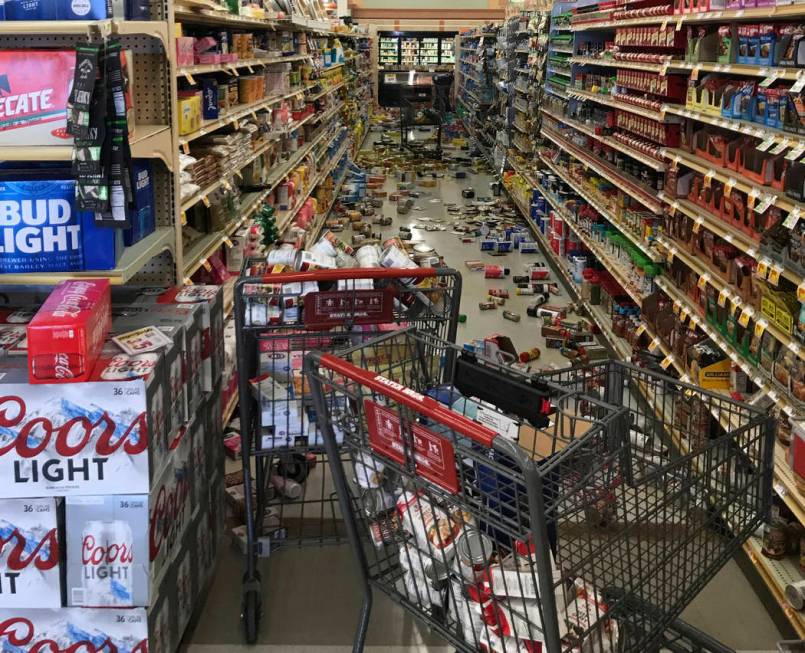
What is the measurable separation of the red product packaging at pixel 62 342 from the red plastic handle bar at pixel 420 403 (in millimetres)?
622

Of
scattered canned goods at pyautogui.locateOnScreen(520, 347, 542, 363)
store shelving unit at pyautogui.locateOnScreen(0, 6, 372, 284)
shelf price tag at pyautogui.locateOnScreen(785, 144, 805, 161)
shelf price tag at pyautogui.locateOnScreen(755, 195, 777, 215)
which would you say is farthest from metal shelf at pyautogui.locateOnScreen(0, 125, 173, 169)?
scattered canned goods at pyautogui.locateOnScreen(520, 347, 542, 363)

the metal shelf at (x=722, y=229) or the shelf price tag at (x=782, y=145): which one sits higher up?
the shelf price tag at (x=782, y=145)

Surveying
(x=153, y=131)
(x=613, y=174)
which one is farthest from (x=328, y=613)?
(x=613, y=174)

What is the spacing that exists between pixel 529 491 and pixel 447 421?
19 cm

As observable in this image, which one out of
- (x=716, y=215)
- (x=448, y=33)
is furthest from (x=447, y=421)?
(x=448, y=33)

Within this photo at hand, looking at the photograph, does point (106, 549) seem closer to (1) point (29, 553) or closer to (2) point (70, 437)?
(1) point (29, 553)

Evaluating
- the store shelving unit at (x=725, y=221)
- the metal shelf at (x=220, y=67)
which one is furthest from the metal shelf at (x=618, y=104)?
the metal shelf at (x=220, y=67)

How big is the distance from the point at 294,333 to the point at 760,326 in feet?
6.31

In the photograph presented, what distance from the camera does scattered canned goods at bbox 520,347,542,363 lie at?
5520mm

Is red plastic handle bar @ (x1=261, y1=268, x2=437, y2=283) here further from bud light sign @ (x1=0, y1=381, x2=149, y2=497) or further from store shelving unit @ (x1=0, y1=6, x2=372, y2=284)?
bud light sign @ (x1=0, y1=381, x2=149, y2=497)

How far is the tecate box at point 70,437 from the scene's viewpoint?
206 cm

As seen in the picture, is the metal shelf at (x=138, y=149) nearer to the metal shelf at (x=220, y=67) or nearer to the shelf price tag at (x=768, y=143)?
the metal shelf at (x=220, y=67)

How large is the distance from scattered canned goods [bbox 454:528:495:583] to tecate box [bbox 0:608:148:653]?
93 centimetres

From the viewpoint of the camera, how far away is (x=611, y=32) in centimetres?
746
